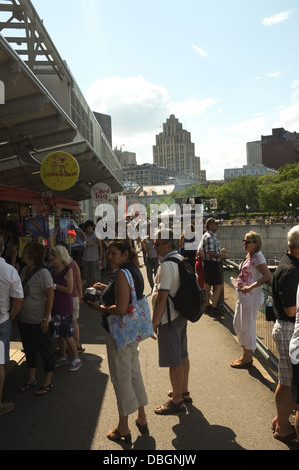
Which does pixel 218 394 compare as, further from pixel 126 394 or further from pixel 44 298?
pixel 44 298

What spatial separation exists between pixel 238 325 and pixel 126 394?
2.27 meters

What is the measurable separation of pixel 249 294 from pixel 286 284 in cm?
192

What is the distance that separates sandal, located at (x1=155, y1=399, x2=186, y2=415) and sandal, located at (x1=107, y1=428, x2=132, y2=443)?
0.61 metres

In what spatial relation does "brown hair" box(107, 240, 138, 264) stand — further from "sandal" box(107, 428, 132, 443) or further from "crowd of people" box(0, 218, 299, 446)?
"sandal" box(107, 428, 132, 443)

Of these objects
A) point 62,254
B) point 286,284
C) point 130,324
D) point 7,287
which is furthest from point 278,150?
point 130,324

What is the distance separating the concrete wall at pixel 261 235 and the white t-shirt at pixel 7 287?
47.5m

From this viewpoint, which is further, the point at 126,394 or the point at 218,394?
the point at 218,394

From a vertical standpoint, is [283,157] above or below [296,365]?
above

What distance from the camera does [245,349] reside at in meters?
5.48

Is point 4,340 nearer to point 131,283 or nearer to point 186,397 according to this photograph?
point 131,283

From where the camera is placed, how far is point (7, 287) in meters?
4.25

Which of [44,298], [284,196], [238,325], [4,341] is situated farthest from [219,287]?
[284,196]

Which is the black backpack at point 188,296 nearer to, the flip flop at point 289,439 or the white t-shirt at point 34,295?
the flip flop at point 289,439
